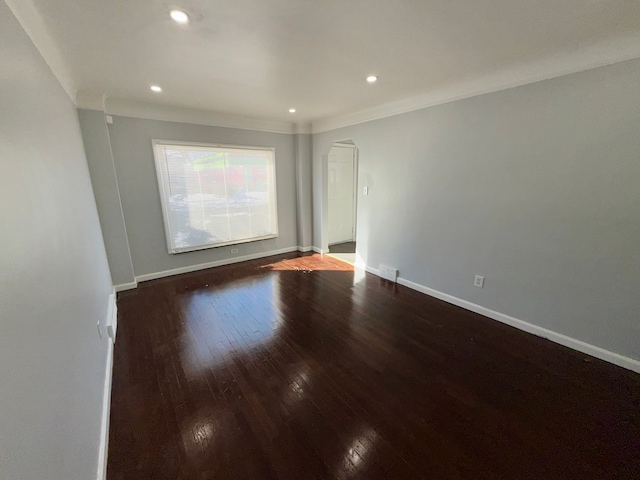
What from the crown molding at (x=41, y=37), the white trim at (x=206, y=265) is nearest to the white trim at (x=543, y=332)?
the white trim at (x=206, y=265)

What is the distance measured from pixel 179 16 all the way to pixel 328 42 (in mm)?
928

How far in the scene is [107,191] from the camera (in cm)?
310

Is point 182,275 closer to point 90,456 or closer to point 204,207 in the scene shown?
point 204,207

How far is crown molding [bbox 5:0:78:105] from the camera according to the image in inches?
51.6

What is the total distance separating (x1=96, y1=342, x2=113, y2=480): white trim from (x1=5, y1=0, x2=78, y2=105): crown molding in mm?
2139

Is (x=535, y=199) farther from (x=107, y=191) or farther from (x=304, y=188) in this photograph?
(x=107, y=191)

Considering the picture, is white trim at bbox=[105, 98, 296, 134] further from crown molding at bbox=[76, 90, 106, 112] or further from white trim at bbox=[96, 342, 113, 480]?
white trim at bbox=[96, 342, 113, 480]

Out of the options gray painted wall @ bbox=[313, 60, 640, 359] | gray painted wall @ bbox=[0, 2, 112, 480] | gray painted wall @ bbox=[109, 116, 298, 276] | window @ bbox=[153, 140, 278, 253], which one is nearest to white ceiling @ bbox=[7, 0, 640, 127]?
gray painted wall @ bbox=[313, 60, 640, 359]

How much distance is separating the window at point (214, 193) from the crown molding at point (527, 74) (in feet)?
7.24

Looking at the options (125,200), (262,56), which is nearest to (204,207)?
(125,200)

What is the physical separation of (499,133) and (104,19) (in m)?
3.13

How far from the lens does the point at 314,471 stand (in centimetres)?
134

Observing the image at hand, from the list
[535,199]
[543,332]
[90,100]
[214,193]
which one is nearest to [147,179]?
[214,193]

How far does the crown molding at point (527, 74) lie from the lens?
71.8 inches
